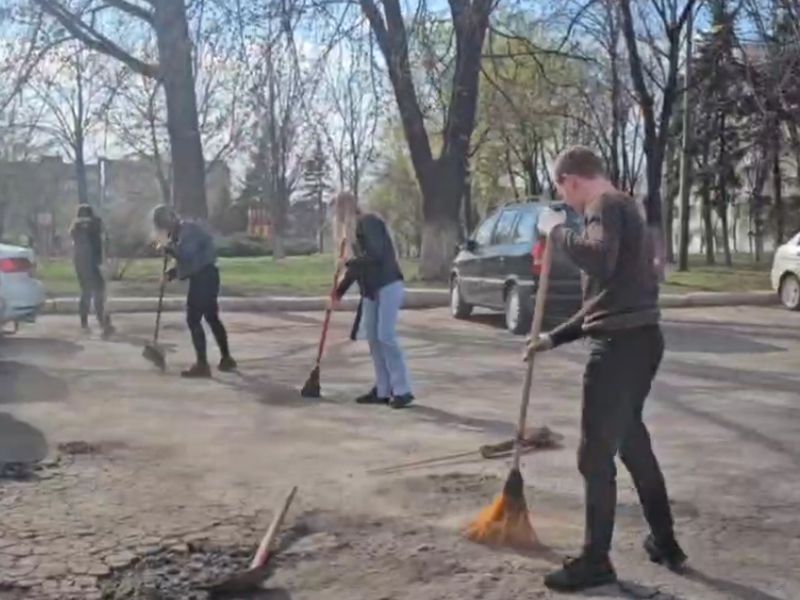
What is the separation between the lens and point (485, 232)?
52.5ft

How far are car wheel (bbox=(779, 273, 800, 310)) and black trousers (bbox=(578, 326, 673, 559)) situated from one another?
15531 mm

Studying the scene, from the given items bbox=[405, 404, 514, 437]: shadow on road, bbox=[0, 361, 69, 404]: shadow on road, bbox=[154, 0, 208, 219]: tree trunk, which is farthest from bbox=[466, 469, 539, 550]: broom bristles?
bbox=[154, 0, 208, 219]: tree trunk

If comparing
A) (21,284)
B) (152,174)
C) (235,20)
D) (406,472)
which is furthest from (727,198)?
(406,472)

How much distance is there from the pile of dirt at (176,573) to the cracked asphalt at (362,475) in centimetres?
6

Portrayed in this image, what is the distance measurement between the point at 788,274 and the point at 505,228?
22.0ft

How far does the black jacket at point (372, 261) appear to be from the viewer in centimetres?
885

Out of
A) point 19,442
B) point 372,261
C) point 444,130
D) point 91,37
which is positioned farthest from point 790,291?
point 19,442

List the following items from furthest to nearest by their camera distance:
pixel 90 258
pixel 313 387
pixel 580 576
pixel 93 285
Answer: pixel 93 285 < pixel 90 258 < pixel 313 387 < pixel 580 576

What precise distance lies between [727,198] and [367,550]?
45660 millimetres

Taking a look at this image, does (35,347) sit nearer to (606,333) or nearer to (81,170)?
(606,333)

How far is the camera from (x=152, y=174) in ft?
202

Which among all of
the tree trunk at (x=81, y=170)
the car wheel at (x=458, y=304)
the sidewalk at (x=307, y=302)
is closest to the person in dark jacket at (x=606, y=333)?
the car wheel at (x=458, y=304)

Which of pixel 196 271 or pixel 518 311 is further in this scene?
pixel 518 311

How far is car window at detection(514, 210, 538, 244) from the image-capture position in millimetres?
14410
